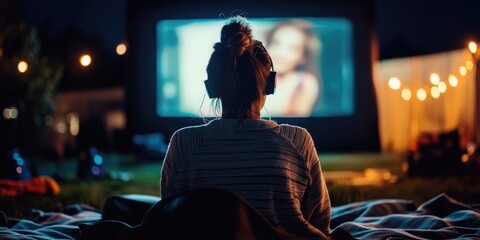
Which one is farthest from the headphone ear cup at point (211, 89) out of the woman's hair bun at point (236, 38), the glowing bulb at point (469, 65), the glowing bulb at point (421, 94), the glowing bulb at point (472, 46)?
the glowing bulb at point (421, 94)

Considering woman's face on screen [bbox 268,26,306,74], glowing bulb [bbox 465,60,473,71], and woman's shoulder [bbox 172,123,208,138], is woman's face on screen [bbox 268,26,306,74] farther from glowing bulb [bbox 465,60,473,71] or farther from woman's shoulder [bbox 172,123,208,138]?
woman's shoulder [bbox 172,123,208,138]

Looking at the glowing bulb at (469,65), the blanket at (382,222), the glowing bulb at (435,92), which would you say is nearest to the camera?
the blanket at (382,222)

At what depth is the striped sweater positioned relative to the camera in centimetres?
207

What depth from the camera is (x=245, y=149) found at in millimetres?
2070

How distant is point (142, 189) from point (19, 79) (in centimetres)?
469

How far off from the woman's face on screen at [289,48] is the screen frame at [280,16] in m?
0.31

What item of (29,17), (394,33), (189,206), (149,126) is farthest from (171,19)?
(189,206)

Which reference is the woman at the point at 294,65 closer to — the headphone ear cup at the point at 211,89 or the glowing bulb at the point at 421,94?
the glowing bulb at the point at 421,94

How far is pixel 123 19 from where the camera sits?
33.1 ft

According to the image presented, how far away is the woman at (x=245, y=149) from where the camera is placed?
2.07 meters

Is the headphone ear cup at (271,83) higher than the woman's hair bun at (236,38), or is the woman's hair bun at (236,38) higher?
the woman's hair bun at (236,38)

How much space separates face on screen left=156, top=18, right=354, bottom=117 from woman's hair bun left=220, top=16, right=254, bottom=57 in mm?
6976

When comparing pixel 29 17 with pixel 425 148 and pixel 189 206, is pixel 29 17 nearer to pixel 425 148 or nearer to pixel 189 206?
pixel 425 148


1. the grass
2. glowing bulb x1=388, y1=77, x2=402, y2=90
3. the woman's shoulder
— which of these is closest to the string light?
glowing bulb x1=388, y1=77, x2=402, y2=90
